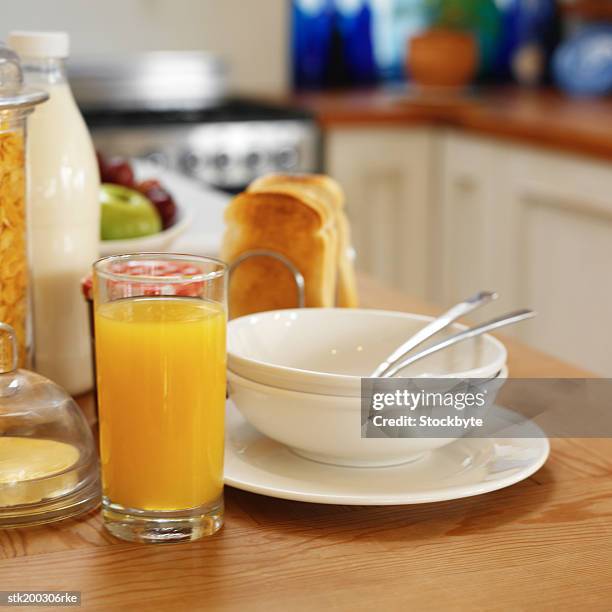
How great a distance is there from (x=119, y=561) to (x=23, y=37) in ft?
1.48

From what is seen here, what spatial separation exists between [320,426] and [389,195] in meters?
2.44

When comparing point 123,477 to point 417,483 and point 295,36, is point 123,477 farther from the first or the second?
point 295,36

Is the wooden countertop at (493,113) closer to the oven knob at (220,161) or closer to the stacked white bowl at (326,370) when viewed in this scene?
the oven knob at (220,161)

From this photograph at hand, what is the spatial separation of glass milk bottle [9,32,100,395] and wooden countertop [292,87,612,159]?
64.8 inches

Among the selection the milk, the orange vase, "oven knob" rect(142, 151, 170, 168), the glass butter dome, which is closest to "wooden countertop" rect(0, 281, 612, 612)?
the glass butter dome

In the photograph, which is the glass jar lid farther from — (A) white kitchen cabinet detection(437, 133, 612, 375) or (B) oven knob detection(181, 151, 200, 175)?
(B) oven knob detection(181, 151, 200, 175)

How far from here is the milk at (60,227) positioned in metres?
0.88

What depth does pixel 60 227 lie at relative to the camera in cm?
89

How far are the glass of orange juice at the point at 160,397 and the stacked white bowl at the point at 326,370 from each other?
7 centimetres

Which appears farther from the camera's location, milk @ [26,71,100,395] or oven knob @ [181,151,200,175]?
oven knob @ [181,151,200,175]

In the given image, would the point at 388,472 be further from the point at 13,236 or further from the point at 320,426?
the point at 13,236

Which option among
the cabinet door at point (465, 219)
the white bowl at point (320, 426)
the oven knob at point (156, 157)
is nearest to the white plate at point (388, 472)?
the white bowl at point (320, 426)

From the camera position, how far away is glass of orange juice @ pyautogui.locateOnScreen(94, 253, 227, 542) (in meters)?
0.63

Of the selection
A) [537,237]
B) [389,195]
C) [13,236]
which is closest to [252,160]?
[389,195]
